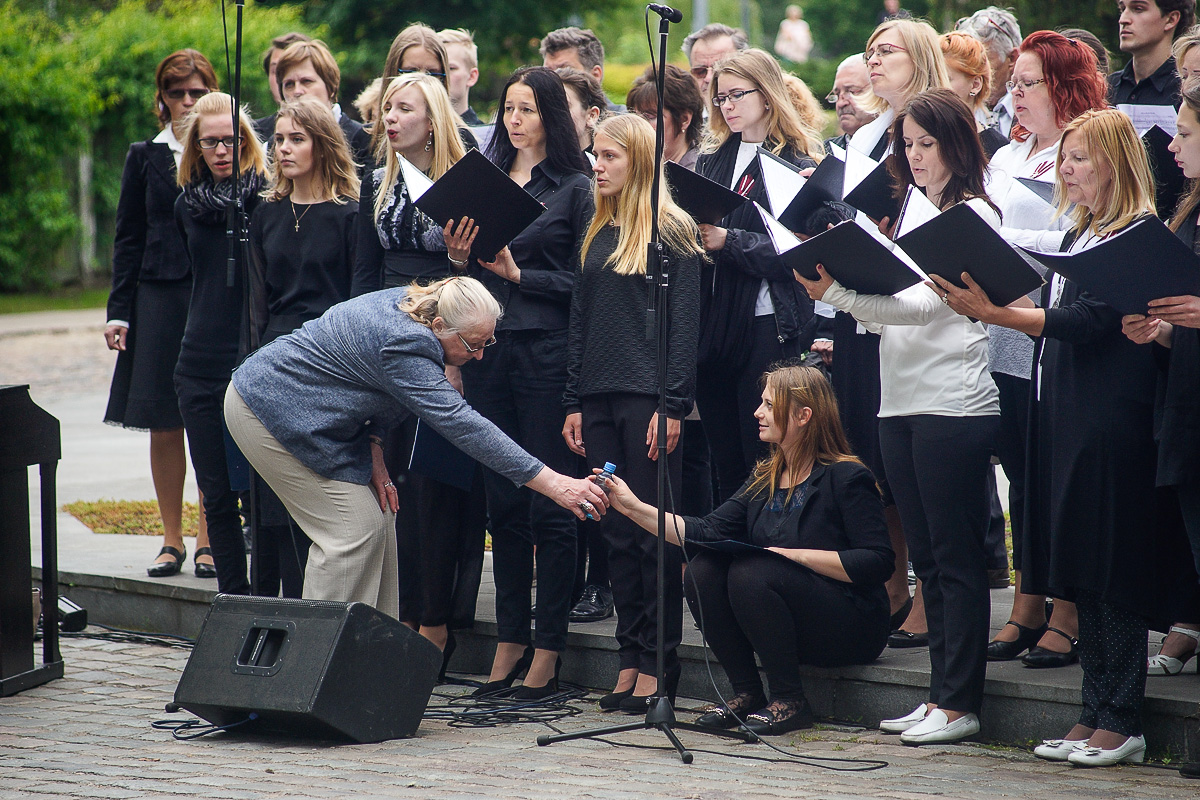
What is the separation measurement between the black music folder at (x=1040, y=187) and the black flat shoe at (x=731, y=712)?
190cm

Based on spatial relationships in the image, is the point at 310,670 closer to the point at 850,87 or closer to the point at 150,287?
the point at 150,287

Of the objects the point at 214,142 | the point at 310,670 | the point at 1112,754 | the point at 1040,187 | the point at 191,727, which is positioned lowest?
the point at 191,727

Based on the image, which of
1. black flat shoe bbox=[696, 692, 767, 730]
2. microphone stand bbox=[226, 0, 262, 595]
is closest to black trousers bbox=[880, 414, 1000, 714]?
black flat shoe bbox=[696, 692, 767, 730]

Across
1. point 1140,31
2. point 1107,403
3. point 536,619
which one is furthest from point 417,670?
point 1140,31

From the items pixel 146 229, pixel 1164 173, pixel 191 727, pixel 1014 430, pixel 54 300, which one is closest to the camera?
pixel 1164 173

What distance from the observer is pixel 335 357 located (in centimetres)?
452

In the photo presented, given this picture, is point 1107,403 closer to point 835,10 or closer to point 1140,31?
point 1140,31

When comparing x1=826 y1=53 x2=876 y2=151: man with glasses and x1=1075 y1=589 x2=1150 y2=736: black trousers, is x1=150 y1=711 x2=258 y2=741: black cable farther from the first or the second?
x1=826 y1=53 x2=876 y2=151: man with glasses

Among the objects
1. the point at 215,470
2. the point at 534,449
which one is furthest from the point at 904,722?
the point at 215,470

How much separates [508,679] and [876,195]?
2170 mm

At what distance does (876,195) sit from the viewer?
4.69m

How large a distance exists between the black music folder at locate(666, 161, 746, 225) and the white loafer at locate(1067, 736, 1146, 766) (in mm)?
2066

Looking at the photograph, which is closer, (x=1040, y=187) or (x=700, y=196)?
(x=1040, y=187)

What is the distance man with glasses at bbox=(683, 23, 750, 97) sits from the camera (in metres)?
6.81
